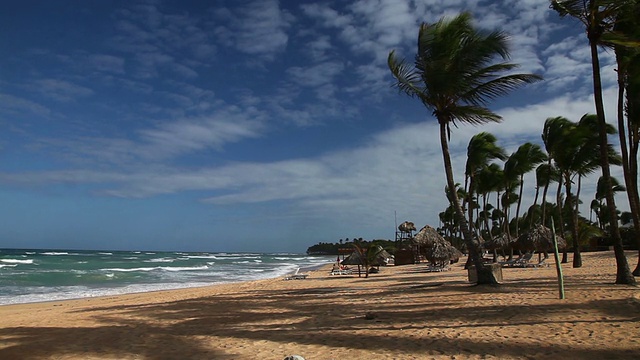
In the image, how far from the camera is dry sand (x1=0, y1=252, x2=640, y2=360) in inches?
224

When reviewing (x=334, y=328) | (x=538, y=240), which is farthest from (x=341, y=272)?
(x=334, y=328)

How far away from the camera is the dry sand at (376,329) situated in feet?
18.6

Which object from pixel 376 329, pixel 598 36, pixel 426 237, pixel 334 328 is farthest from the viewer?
pixel 426 237

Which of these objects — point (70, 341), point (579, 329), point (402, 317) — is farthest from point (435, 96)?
point (70, 341)

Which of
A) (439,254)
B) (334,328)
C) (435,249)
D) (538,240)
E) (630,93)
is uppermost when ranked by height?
(630,93)

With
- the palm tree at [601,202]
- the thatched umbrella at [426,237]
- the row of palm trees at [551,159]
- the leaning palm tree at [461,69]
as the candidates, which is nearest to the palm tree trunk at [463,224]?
the leaning palm tree at [461,69]

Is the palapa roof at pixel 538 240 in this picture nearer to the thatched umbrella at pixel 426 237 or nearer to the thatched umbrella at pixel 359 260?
the thatched umbrella at pixel 359 260

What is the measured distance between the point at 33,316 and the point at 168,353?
766cm

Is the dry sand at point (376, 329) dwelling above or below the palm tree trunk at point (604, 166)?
below

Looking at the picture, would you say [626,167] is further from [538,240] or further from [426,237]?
[426,237]

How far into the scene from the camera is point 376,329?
7168 mm

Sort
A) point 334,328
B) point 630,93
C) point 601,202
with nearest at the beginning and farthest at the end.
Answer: point 334,328 < point 630,93 < point 601,202

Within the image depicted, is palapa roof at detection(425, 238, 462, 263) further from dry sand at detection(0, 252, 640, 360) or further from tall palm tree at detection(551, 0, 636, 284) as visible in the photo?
tall palm tree at detection(551, 0, 636, 284)

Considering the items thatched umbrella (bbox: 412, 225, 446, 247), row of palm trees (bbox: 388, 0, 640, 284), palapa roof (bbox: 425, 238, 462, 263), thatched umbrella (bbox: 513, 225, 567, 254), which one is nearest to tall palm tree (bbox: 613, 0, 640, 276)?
row of palm trees (bbox: 388, 0, 640, 284)
